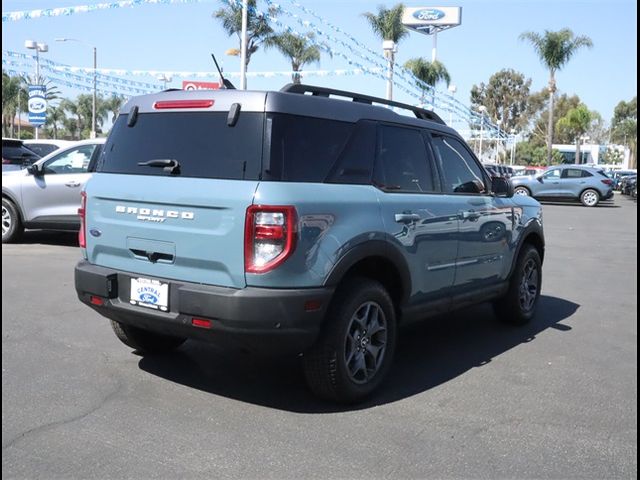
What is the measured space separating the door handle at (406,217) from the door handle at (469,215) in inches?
28.3

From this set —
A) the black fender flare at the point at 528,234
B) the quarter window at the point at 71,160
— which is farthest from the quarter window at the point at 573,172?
the black fender flare at the point at 528,234

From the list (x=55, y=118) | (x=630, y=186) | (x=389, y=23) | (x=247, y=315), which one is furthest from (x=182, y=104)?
(x=55, y=118)

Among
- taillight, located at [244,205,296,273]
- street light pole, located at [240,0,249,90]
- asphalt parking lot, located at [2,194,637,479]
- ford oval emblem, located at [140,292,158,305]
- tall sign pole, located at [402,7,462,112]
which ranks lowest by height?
asphalt parking lot, located at [2,194,637,479]

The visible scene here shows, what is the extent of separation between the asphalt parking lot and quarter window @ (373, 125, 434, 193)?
4.57 ft

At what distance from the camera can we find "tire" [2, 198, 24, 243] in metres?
10.7

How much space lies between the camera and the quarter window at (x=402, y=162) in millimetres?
4637

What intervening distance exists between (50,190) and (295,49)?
914 inches

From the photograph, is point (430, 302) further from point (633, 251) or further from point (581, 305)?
point (633, 251)

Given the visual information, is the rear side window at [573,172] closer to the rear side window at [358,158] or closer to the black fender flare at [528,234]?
the black fender flare at [528,234]

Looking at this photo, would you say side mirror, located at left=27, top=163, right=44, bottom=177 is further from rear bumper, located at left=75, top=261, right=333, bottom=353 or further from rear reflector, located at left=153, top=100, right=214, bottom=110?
rear bumper, located at left=75, top=261, right=333, bottom=353

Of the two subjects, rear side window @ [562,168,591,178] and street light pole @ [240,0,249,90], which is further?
rear side window @ [562,168,591,178]

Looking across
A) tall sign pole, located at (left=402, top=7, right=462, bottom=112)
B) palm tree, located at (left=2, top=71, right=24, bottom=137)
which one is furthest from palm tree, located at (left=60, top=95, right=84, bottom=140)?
tall sign pole, located at (left=402, top=7, right=462, bottom=112)

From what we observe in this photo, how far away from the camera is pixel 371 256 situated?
4.29 m

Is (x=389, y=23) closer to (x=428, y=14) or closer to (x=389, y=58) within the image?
(x=389, y=58)
